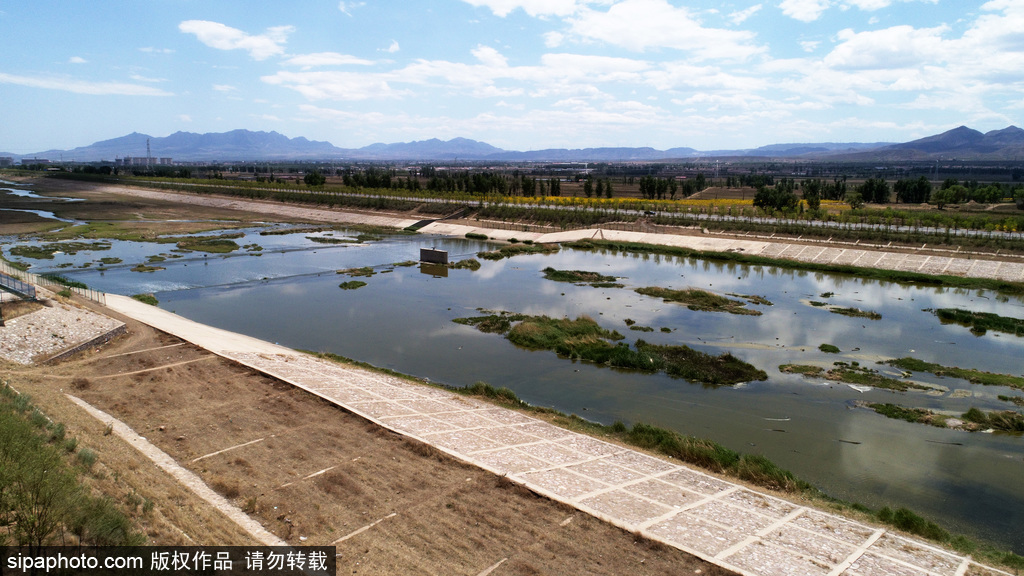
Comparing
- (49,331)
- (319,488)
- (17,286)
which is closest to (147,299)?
(17,286)

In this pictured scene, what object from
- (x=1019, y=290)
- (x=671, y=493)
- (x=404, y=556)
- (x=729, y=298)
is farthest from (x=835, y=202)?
(x=404, y=556)

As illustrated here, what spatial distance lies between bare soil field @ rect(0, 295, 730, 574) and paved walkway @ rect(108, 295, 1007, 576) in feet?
1.78

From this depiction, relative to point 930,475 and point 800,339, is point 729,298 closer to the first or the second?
point 800,339

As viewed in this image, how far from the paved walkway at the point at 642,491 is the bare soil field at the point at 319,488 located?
1.78 feet

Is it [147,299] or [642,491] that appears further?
[147,299]

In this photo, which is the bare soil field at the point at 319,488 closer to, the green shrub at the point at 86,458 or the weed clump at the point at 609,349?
the green shrub at the point at 86,458

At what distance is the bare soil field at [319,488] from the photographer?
8.41 m

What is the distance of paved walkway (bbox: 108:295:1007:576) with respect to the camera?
8.92 meters

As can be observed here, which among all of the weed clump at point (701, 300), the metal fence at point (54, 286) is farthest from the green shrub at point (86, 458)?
the weed clump at point (701, 300)

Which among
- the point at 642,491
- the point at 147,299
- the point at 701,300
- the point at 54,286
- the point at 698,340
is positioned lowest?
the point at 642,491

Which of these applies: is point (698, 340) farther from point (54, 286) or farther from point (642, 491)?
point (54, 286)

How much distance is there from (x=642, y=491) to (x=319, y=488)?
18.7 feet

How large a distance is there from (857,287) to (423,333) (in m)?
24.0

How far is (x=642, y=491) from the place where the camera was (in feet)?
36.0
